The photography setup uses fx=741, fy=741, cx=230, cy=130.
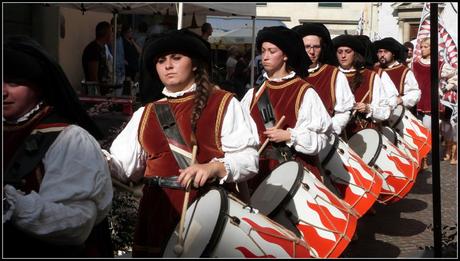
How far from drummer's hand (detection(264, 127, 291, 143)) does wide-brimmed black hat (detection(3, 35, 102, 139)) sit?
6.68 ft

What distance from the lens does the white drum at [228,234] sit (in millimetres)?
2865

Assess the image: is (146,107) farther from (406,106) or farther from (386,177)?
(406,106)

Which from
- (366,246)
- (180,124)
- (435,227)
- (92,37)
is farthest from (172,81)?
(92,37)

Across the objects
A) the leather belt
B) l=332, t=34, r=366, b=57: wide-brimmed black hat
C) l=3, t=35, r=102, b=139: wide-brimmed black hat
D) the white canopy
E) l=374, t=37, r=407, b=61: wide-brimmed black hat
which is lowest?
the leather belt

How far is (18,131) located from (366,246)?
3.99 metres

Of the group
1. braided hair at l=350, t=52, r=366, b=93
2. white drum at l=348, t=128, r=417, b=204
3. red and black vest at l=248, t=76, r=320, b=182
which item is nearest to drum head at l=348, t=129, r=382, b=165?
white drum at l=348, t=128, r=417, b=204

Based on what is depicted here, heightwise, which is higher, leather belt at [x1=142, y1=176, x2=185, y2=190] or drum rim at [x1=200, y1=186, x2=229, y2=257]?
leather belt at [x1=142, y1=176, x2=185, y2=190]

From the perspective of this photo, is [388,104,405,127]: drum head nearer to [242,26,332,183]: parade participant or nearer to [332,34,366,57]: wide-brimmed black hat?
[332,34,366,57]: wide-brimmed black hat

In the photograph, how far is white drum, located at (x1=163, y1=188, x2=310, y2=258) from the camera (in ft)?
9.40

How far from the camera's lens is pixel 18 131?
105 inches

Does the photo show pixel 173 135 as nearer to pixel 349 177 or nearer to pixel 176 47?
pixel 176 47

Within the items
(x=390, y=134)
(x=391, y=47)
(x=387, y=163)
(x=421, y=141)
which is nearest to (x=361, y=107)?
(x=390, y=134)

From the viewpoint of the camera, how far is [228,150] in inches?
133

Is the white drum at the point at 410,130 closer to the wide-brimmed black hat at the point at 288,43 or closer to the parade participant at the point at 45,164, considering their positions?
the wide-brimmed black hat at the point at 288,43
